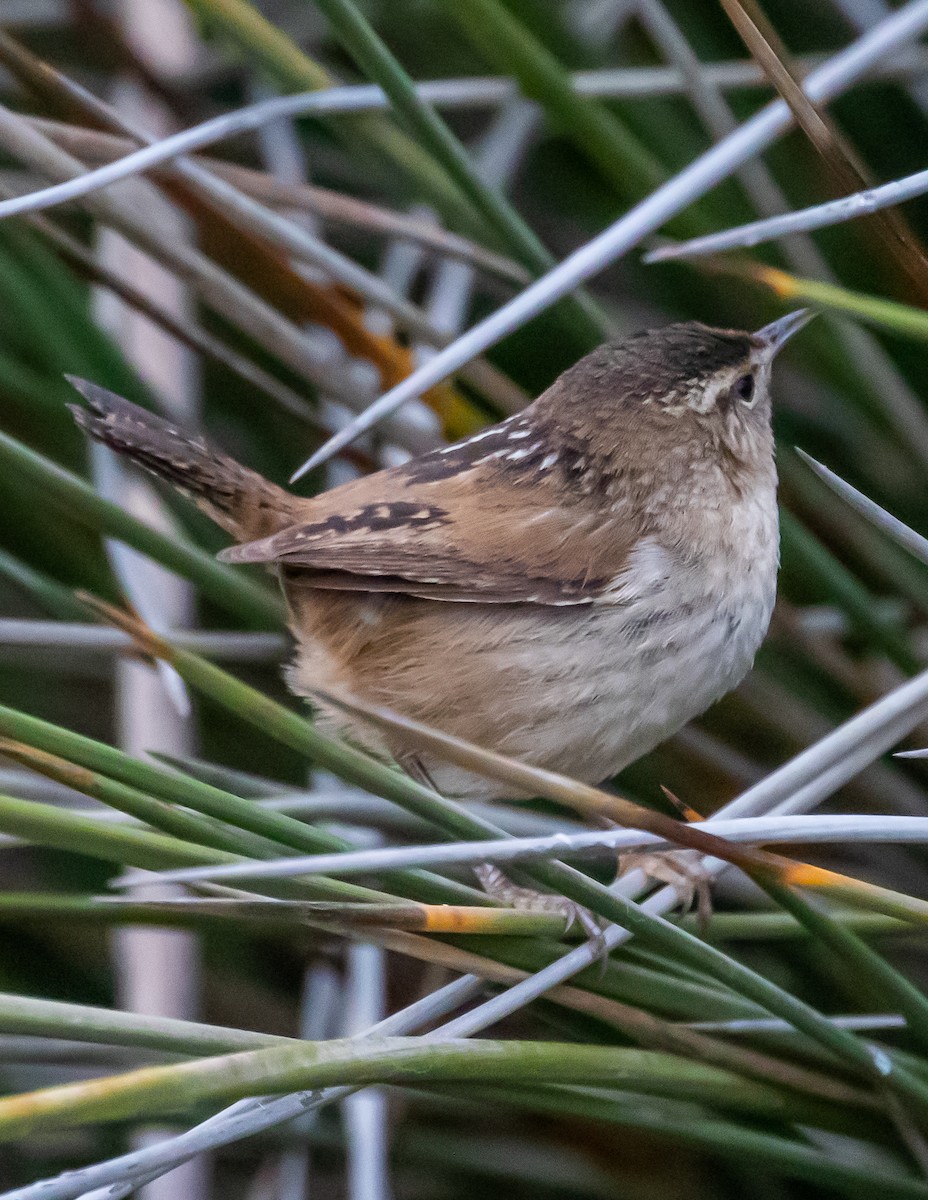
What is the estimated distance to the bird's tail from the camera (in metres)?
1.75

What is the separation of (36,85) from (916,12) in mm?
1388

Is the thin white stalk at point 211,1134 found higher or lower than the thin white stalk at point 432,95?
lower

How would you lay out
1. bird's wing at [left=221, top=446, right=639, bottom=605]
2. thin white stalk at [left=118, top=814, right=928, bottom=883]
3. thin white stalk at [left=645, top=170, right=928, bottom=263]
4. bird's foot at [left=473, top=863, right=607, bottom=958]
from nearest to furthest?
thin white stalk at [left=118, top=814, right=928, bottom=883] < thin white stalk at [left=645, top=170, right=928, bottom=263] < bird's foot at [left=473, top=863, right=607, bottom=958] < bird's wing at [left=221, top=446, right=639, bottom=605]

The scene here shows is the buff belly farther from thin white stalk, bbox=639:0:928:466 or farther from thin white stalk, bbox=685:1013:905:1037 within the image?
thin white stalk, bbox=639:0:928:466

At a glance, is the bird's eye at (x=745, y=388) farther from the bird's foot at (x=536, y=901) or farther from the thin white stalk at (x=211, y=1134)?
the thin white stalk at (x=211, y=1134)

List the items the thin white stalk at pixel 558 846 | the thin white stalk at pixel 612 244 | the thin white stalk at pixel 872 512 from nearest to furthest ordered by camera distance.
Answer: the thin white stalk at pixel 558 846
the thin white stalk at pixel 872 512
the thin white stalk at pixel 612 244

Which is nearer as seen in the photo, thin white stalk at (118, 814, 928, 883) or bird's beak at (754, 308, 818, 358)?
thin white stalk at (118, 814, 928, 883)

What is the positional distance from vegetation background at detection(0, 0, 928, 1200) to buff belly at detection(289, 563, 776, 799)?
188 millimetres

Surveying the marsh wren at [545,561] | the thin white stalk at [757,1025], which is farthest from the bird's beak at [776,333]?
the thin white stalk at [757,1025]

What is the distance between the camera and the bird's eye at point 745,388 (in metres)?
2.06

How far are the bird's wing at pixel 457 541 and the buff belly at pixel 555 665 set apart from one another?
0.18 ft

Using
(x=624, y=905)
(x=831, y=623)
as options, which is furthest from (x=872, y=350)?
(x=624, y=905)

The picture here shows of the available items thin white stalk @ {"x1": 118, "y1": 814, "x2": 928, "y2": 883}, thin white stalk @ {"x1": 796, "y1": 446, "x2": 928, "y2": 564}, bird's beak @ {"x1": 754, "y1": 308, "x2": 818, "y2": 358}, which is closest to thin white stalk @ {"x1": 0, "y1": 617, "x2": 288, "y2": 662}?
thin white stalk @ {"x1": 118, "y1": 814, "x2": 928, "y2": 883}

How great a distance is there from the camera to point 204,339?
86.5 inches
